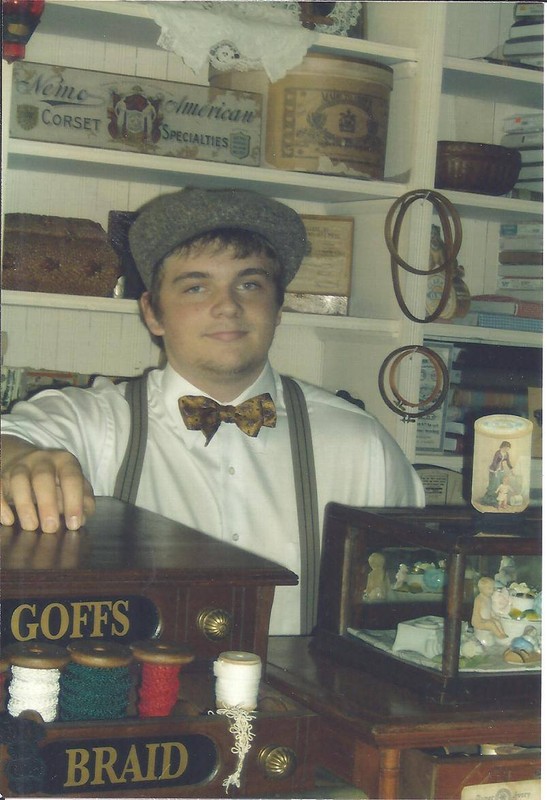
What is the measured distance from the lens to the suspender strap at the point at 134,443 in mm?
1565

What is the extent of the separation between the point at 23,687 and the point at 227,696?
162mm

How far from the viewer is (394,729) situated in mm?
798

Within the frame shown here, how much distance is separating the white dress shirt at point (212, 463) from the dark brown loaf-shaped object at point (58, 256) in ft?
0.68

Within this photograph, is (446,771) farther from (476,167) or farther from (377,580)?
(476,167)

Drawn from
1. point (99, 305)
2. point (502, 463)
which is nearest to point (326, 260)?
point (99, 305)

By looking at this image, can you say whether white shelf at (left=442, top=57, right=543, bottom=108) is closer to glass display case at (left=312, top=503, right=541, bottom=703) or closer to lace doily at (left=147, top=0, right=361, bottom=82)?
lace doily at (left=147, top=0, right=361, bottom=82)

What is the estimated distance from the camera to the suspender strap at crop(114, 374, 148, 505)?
5.14 ft

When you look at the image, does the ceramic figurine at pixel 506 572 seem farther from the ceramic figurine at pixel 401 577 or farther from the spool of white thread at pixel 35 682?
the spool of white thread at pixel 35 682

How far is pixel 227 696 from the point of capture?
803 millimetres

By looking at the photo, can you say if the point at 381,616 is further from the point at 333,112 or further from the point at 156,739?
the point at 333,112

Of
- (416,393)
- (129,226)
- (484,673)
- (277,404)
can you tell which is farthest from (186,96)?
(484,673)

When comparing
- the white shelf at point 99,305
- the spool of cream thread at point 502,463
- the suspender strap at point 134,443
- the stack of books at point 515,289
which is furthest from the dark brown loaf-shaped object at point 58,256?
the spool of cream thread at point 502,463

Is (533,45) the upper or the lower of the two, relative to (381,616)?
upper

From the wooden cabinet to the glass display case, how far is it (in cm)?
90
